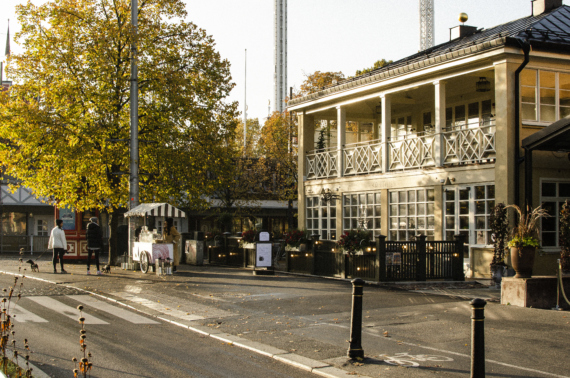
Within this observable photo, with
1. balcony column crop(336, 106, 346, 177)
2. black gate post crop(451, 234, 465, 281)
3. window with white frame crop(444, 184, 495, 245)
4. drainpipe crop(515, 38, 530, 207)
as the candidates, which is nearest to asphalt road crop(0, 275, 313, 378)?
black gate post crop(451, 234, 465, 281)

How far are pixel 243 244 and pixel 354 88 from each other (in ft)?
23.4

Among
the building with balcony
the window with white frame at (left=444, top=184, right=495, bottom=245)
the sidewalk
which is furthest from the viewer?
the window with white frame at (left=444, top=184, right=495, bottom=245)

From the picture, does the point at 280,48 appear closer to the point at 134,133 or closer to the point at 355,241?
the point at 134,133

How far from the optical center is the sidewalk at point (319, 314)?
8.02 metres

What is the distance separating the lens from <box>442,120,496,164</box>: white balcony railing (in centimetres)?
1858

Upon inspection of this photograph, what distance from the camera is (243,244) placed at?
22.8 meters

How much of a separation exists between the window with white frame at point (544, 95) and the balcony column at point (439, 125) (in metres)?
2.57

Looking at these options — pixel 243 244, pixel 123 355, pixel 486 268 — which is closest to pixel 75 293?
pixel 123 355

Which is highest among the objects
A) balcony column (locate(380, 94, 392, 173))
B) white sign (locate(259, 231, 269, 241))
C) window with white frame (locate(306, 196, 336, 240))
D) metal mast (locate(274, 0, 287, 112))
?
metal mast (locate(274, 0, 287, 112))

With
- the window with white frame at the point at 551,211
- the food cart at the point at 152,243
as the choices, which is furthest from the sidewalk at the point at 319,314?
the window with white frame at the point at 551,211

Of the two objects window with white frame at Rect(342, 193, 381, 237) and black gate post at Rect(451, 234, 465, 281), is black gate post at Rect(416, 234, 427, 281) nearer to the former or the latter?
black gate post at Rect(451, 234, 465, 281)

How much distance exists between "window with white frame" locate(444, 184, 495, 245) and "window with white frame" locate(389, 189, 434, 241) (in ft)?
2.74

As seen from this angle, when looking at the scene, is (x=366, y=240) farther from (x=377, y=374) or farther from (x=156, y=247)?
(x=377, y=374)

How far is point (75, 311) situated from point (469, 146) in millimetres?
12477
